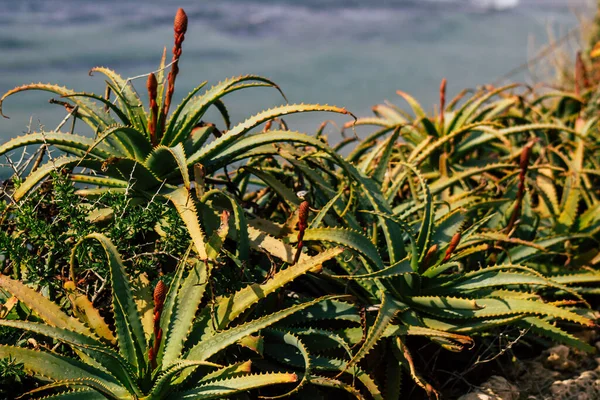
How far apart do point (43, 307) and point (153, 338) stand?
30 centimetres

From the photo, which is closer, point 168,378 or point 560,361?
Result: point 168,378

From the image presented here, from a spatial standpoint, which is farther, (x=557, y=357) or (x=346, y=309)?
(x=557, y=357)

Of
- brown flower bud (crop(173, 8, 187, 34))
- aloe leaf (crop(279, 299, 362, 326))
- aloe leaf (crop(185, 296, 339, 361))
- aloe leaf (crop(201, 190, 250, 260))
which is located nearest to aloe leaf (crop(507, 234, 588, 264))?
aloe leaf (crop(279, 299, 362, 326))

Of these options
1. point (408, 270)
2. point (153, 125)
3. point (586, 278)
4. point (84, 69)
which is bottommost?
point (586, 278)

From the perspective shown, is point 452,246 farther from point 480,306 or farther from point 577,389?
point 577,389

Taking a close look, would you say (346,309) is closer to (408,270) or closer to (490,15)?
(408,270)

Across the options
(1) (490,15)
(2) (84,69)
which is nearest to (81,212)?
(2) (84,69)

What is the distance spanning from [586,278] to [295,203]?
111cm

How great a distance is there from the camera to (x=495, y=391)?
2.19 m

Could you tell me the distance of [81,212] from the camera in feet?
6.32

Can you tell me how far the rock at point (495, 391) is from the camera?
2127 mm

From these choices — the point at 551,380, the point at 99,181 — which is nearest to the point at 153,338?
the point at 99,181

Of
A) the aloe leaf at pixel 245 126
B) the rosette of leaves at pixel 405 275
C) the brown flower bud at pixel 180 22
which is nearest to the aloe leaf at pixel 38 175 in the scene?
the aloe leaf at pixel 245 126

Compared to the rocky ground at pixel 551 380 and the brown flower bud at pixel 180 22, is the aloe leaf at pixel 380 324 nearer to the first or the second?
the rocky ground at pixel 551 380
